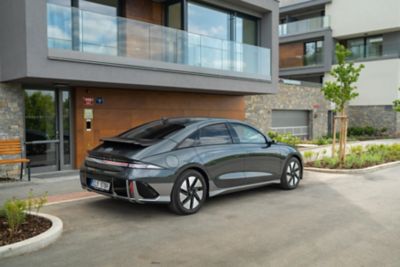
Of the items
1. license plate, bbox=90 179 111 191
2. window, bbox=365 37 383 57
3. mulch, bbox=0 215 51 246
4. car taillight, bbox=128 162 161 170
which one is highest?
window, bbox=365 37 383 57

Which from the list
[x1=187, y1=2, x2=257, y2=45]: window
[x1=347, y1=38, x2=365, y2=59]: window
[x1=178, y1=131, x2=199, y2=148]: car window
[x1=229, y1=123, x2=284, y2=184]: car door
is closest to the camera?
[x1=178, y1=131, x2=199, y2=148]: car window

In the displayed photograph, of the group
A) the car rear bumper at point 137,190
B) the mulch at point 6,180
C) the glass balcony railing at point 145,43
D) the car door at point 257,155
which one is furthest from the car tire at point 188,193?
the glass balcony railing at point 145,43

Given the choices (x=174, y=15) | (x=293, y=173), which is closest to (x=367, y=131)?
(x=174, y=15)

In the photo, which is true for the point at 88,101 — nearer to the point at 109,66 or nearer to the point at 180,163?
the point at 109,66

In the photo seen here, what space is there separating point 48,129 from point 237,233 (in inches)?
291

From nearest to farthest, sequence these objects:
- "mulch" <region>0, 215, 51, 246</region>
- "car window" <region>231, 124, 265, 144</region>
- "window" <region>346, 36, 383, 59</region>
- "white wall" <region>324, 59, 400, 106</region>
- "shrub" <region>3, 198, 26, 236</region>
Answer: "mulch" <region>0, 215, 51, 246</region> → "shrub" <region>3, 198, 26, 236</region> → "car window" <region>231, 124, 265, 144</region> → "white wall" <region>324, 59, 400, 106</region> → "window" <region>346, 36, 383, 59</region>

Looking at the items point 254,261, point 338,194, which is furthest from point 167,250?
point 338,194

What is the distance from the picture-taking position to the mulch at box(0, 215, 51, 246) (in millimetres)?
4629

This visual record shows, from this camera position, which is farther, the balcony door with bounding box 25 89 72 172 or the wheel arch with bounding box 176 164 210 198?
the balcony door with bounding box 25 89 72 172

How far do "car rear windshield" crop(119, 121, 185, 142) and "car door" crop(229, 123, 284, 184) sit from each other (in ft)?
4.36

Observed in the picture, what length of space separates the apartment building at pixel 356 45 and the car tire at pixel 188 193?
25921 mm

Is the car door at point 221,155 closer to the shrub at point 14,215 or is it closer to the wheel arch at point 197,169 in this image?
the wheel arch at point 197,169

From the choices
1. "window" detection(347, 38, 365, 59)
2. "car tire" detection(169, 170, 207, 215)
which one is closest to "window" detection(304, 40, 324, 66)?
"window" detection(347, 38, 365, 59)

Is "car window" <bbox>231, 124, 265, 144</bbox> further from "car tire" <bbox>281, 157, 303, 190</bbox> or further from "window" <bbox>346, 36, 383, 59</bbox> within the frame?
"window" <bbox>346, 36, 383, 59</bbox>
